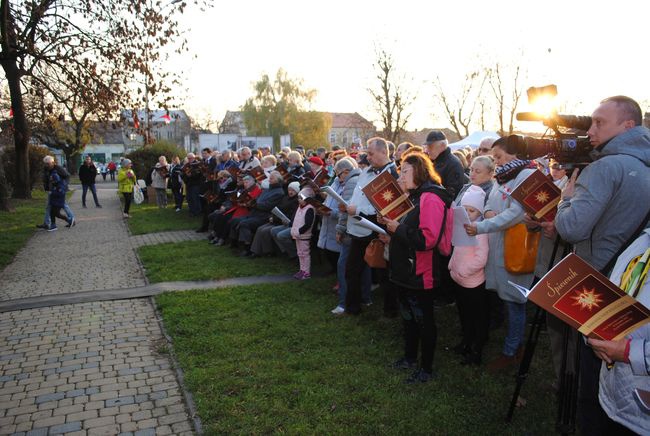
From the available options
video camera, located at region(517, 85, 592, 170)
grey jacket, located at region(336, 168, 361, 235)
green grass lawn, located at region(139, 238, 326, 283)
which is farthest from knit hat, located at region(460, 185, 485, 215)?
green grass lawn, located at region(139, 238, 326, 283)

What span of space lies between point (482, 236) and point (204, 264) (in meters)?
6.14

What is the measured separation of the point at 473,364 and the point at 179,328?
343cm

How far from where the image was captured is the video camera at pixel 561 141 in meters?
3.12

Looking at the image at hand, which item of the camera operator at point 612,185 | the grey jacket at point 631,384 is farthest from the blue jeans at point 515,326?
the grey jacket at point 631,384

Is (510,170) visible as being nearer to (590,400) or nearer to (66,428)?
(590,400)

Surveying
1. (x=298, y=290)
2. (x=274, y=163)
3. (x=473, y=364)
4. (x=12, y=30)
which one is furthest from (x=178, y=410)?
(x=12, y=30)

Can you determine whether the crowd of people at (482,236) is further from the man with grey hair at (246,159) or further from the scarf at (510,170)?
the man with grey hair at (246,159)

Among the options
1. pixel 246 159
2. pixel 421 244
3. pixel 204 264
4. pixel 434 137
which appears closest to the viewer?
pixel 421 244

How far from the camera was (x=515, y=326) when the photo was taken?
15.5 feet

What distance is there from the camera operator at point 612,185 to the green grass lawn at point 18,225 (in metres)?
10.7

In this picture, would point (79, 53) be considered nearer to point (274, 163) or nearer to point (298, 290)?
point (274, 163)

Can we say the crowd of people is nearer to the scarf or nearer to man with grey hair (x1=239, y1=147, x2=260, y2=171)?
the scarf

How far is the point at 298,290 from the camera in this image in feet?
24.8

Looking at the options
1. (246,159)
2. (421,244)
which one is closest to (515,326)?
(421,244)
